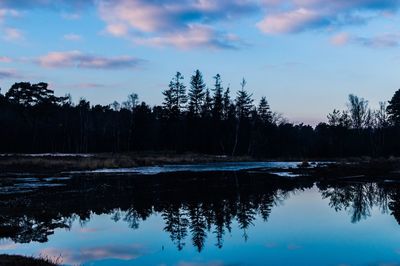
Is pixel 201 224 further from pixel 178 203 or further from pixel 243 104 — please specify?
pixel 243 104

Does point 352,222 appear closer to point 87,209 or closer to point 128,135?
point 87,209

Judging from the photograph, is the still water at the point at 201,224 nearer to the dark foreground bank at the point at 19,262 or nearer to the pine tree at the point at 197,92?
the dark foreground bank at the point at 19,262

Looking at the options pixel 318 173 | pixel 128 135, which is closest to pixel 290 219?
pixel 318 173

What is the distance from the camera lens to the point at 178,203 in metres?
25.4

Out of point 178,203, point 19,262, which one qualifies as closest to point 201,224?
point 178,203

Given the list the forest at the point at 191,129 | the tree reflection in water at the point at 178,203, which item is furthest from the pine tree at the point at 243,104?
the tree reflection in water at the point at 178,203

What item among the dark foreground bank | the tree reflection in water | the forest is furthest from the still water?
the forest

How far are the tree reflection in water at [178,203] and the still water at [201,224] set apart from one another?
0.05 metres

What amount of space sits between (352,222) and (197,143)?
73.6 m

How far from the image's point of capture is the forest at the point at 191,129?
9038 cm

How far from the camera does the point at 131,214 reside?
72.1 feet

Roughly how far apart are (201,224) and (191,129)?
250ft

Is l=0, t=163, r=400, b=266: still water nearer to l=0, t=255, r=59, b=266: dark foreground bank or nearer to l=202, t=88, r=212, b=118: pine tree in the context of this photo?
l=0, t=255, r=59, b=266: dark foreground bank

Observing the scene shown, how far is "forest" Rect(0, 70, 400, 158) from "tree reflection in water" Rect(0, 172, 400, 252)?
54835 mm
